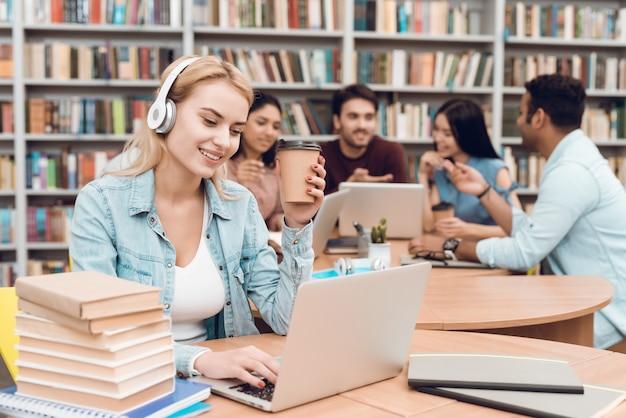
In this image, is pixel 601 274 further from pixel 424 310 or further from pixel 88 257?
pixel 88 257

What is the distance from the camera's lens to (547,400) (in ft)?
3.50

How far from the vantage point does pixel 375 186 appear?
9.49ft

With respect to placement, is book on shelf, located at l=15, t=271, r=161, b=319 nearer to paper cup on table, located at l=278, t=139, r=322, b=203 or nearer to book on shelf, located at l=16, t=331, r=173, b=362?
book on shelf, located at l=16, t=331, r=173, b=362

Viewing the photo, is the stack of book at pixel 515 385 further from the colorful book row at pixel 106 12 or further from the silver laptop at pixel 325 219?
the colorful book row at pixel 106 12

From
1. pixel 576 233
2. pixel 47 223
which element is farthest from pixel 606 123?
pixel 47 223

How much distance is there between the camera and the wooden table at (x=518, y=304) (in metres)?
1.69

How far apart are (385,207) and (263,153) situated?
92 centimetres

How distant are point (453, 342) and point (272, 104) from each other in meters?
2.41

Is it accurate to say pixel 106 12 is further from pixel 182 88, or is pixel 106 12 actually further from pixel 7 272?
pixel 182 88

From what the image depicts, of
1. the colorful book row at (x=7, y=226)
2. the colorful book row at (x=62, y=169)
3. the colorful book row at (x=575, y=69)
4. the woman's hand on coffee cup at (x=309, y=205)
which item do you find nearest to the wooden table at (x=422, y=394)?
the woman's hand on coffee cup at (x=309, y=205)

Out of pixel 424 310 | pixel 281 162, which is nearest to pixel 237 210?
pixel 281 162

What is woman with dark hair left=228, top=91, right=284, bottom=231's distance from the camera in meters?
3.37

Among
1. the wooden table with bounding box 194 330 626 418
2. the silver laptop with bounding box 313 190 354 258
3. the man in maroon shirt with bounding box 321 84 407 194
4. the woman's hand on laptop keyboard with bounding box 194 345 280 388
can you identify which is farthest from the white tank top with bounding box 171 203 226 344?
the man in maroon shirt with bounding box 321 84 407 194

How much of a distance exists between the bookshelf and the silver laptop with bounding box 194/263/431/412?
11.8ft
